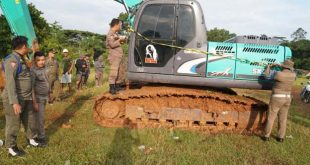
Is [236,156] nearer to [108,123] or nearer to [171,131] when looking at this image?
[171,131]

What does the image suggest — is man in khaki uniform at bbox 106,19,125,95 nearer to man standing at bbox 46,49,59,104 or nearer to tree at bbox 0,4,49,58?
man standing at bbox 46,49,59,104

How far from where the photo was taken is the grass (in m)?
5.90

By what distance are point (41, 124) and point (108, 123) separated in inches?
74.8

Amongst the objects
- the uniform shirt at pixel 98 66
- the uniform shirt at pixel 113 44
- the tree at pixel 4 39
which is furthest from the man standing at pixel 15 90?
the tree at pixel 4 39

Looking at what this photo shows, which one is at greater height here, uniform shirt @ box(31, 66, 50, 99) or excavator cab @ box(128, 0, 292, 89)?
excavator cab @ box(128, 0, 292, 89)

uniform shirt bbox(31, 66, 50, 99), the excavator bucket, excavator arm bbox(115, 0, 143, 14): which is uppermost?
excavator arm bbox(115, 0, 143, 14)

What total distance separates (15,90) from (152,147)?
278cm

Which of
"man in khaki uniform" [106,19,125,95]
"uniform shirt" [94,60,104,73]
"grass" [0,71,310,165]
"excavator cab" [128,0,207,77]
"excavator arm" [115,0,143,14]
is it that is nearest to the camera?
"grass" [0,71,310,165]

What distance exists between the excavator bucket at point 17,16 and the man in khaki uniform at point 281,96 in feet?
21.5

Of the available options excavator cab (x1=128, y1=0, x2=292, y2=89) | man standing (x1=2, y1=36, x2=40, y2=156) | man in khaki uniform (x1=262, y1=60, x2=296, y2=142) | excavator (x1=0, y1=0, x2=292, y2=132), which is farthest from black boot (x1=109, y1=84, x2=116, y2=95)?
man in khaki uniform (x1=262, y1=60, x2=296, y2=142)

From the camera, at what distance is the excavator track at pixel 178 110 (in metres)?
8.15

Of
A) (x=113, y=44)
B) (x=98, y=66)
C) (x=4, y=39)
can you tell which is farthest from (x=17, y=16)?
(x=4, y=39)

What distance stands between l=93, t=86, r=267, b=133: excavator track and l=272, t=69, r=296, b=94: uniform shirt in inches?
28.7

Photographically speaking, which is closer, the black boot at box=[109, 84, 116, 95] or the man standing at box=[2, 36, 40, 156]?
the man standing at box=[2, 36, 40, 156]
